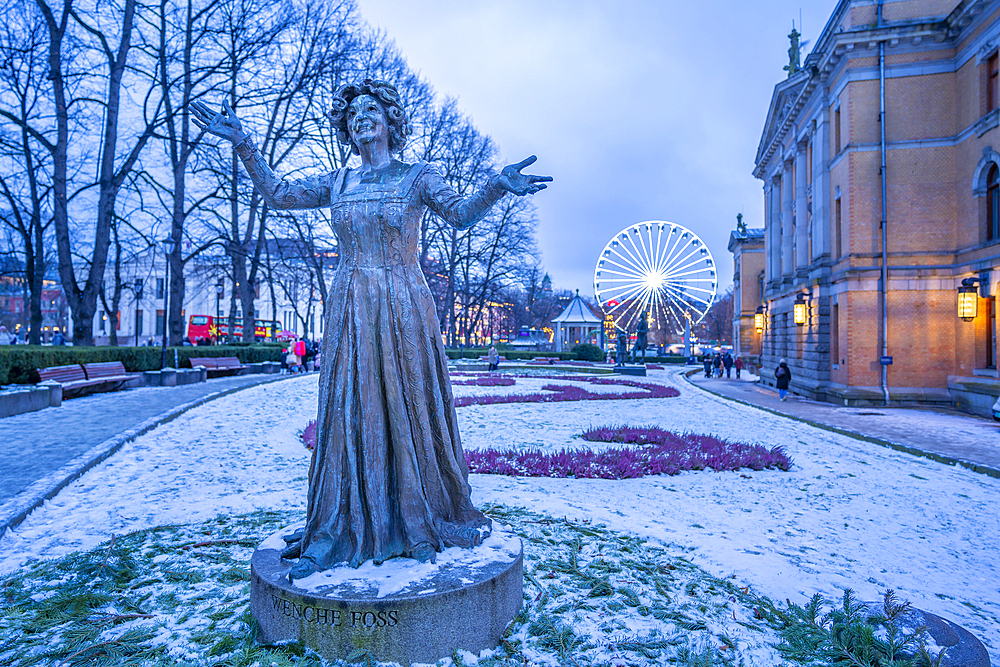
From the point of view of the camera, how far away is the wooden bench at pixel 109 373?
51.2 feet

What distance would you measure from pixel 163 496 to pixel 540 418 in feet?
26.6

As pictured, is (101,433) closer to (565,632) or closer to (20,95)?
(565,632)

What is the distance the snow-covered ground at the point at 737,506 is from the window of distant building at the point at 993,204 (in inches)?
397

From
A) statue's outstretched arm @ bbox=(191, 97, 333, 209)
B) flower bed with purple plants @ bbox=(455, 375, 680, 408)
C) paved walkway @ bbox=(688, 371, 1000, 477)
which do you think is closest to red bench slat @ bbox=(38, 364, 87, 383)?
flower bed with purple plants @ bbox=(455, 375, 680, 408)

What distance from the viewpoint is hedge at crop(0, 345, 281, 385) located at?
1398cm

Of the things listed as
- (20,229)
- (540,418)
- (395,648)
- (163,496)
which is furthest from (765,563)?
(20,229)

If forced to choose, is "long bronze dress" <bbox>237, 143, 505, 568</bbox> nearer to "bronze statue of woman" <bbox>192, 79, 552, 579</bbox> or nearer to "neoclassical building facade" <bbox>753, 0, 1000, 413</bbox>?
"bronze statue of woman" <bbox>192, 79, 552, 579</bbox>

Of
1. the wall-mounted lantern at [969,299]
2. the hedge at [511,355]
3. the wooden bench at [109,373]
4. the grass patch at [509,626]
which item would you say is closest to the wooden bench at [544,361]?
the hedge at [511,355]

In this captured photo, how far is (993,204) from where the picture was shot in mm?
15695

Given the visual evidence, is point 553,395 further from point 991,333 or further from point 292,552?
point 292,552

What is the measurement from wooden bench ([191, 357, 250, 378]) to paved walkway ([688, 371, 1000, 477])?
19.3m

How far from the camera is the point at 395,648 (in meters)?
2.71

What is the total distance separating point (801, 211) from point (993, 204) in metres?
7.90

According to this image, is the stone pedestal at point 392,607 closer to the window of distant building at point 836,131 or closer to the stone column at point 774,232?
the window of distant building at point 836,131
